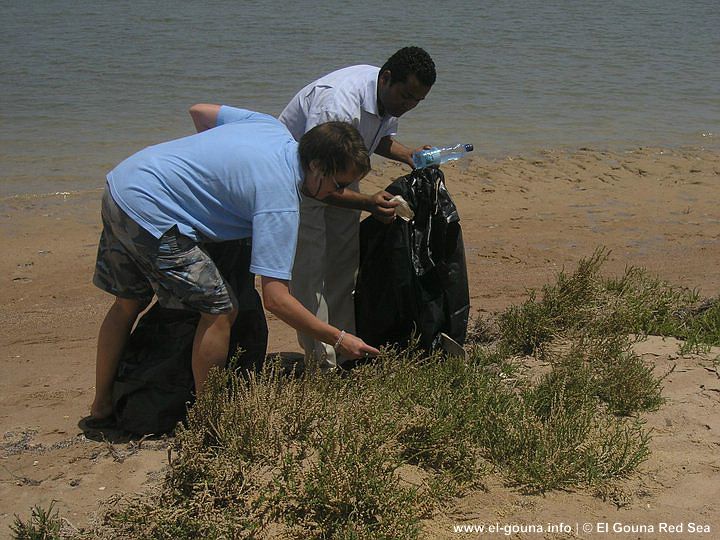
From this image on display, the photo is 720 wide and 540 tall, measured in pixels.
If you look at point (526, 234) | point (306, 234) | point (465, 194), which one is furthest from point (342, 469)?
point (465, 194)

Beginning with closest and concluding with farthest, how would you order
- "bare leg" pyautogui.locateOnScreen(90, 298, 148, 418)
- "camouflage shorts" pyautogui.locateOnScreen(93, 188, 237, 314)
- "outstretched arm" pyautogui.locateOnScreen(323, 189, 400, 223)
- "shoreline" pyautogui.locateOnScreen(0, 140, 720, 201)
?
"camouflage shorts" pyautogui.locateOnScreen(93, 188, 237, 314)
"bare leg" pyautogui.locateOnScreen(90, 298, 148, 418)
"outstretched arm" pyautogui.locateOnScreen(323, 189, 400, 223)
"shoreline" pyautogui.locateOnScreen(0, 140, 720, 201)

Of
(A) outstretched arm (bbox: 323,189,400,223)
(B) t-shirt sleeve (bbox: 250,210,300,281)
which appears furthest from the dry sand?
(A) outstretched arm (bbox: 323,189,400,223)

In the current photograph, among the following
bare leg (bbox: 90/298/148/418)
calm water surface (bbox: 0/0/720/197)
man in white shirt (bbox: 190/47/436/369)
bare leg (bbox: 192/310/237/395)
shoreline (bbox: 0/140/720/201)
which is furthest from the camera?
calm water surface (bbox: 0/0/720/197)

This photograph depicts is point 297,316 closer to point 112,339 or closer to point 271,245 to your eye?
point 271,245

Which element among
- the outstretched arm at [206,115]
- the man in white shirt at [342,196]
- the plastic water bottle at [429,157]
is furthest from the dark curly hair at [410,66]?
the outstretched arm at [206,115]

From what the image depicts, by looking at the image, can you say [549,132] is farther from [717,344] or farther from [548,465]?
[548,465]

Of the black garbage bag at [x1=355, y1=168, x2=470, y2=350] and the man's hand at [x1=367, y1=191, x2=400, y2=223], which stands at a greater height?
the man's hand at [x1=367, y1=191, x2=400, y2=223]

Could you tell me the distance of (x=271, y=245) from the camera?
11.1 ft

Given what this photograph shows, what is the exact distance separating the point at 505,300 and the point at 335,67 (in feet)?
29.5

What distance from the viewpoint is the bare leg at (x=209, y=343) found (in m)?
3.76

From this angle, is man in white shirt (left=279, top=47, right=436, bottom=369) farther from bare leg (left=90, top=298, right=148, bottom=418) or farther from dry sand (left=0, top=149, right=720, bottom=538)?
dry sand (left=0, top=149, right=720, bottom=538)

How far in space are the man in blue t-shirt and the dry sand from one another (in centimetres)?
71

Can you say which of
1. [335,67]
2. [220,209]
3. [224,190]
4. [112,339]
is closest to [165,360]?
[112,339]

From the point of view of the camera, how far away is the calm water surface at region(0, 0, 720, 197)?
11.2m
